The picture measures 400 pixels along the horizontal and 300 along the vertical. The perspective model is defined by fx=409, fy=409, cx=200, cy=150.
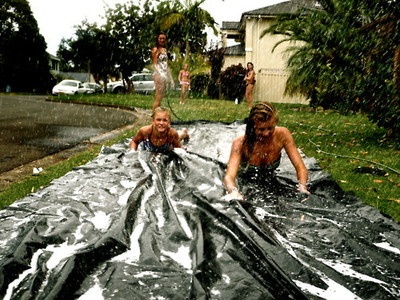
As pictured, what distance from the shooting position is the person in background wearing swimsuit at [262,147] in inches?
145

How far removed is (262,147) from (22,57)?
4004 cm

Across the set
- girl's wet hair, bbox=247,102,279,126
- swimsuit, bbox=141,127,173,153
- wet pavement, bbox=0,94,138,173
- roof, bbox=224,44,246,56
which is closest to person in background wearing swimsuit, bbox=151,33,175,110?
wet pavement, bbox=0,94,138,173

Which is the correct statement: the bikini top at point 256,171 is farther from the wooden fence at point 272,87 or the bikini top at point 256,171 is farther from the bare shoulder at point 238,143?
the wooden fence at point 272,87

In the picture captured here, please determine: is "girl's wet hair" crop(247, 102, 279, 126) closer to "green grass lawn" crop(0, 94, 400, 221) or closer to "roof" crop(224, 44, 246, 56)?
"green grass lawn" crop(0, 94, 400, 221)

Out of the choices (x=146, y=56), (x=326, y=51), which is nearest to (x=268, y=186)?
(x=326, y=51)

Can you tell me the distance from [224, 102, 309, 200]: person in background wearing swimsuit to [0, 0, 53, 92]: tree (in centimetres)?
3965

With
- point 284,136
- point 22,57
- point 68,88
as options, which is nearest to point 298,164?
point 284,136

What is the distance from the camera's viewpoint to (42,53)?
39750 millimetres

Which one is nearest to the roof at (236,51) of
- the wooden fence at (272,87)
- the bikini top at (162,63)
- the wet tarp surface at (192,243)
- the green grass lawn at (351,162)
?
the wooden fence at (272,87)

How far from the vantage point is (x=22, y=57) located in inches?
1535

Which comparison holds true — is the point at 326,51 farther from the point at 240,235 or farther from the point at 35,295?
the point at 35,295

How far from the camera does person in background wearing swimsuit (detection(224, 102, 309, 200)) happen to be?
145 inches

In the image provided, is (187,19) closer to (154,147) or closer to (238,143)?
(154,147)

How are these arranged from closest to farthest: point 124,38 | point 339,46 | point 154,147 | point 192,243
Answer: point 192,243, point 154,147, point 339,46, point 124,38
